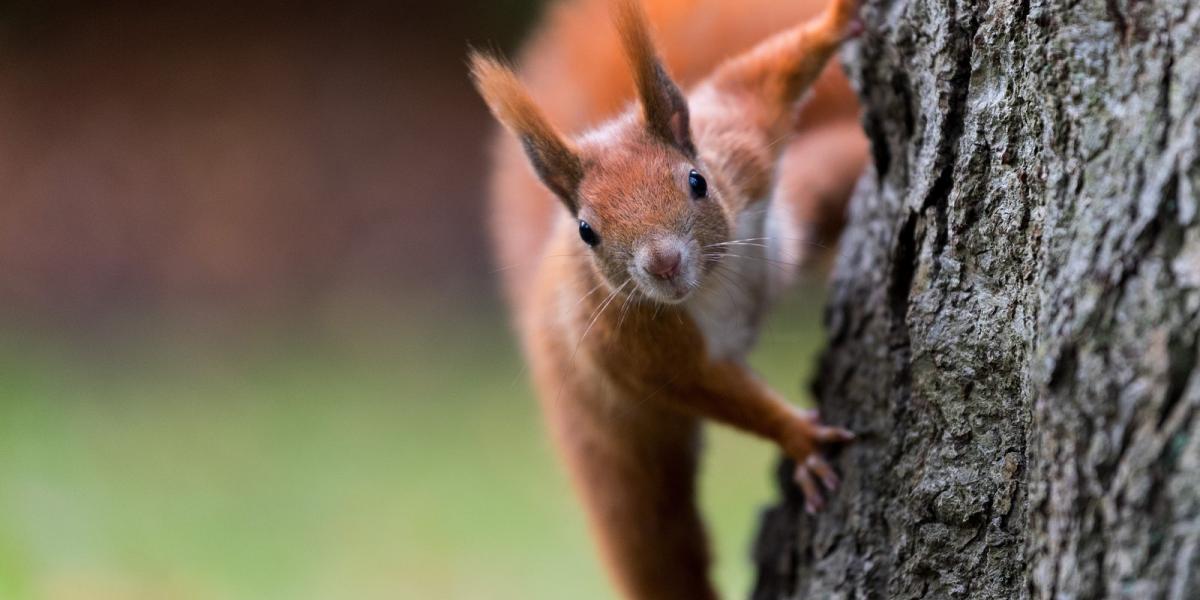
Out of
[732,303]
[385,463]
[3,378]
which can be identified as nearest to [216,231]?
[3,378]

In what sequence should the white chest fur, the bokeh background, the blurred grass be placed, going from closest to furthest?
the white chest fur
the blurred grass
the bokeh background

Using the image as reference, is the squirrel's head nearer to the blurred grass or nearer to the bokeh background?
the blurred grass

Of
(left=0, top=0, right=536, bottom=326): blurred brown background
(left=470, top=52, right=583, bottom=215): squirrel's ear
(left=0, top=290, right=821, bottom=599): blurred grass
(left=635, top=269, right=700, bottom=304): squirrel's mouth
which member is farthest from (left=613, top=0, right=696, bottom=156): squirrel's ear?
(left=0, top=0, right=536, bottom=326): blurred brown background

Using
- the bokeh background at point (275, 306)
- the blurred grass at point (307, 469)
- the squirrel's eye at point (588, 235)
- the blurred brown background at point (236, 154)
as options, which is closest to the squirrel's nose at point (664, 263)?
the squirrel's eye at point (588, 235)

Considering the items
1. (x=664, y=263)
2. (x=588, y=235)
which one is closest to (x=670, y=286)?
(x=664, y=263)

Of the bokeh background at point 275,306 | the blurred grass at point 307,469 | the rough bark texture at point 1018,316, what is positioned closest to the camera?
the rough bark texture at point 1018,316

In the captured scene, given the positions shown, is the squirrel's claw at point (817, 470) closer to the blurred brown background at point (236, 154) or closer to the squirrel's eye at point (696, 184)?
the squirrel's eye at point (696, 184)
